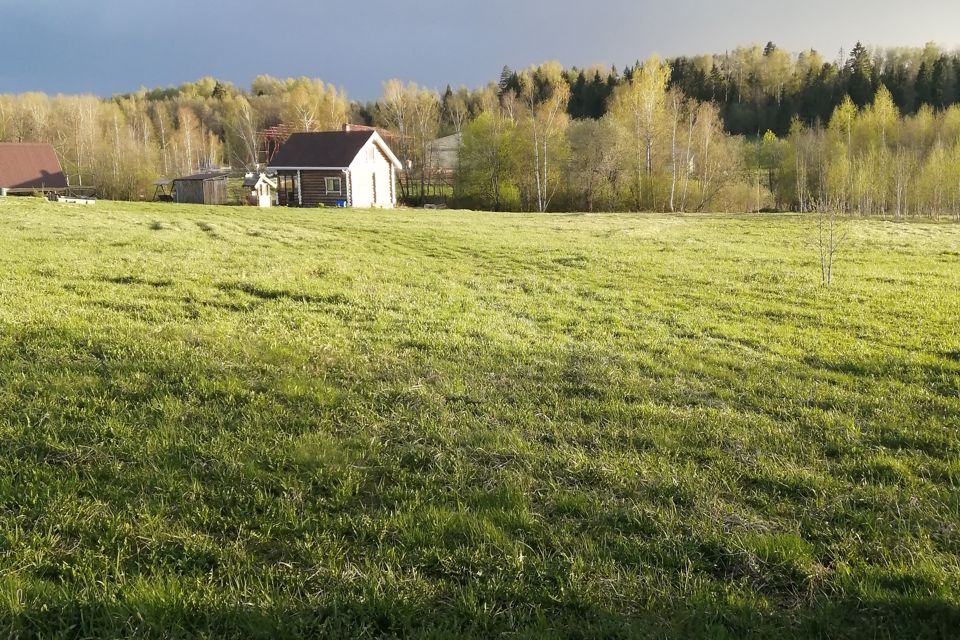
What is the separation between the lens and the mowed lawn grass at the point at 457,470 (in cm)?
281

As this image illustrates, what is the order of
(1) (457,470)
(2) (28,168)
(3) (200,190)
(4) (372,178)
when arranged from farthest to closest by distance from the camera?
(2) (28,168), (4) (372,178), (3) (200,190), (1) (457,470)

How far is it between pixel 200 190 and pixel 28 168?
16656 mm

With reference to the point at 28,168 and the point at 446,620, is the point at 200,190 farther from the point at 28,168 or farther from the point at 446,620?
the point at 446,620

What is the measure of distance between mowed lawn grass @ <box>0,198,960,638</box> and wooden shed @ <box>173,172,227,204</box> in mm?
33106

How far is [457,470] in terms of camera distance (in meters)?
4.09

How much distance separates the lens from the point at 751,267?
15922 mm

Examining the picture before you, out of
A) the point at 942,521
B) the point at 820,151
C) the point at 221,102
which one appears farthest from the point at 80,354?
the point at 221,102

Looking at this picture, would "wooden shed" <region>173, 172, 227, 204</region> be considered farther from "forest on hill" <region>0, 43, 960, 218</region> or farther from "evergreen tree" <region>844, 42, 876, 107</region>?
"evergreen tree" <region>844, 42, 876, 107</region>

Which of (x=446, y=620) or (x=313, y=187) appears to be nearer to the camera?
(x=446, y=620)

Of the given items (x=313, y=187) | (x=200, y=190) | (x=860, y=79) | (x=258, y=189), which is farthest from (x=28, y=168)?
(x=860, y=79)

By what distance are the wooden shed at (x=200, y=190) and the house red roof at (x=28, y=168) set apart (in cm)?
1230

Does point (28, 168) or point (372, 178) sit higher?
point (28, 168)

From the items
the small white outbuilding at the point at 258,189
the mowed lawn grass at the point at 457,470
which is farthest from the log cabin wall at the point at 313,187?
the mowed lawn grass at the point at 457,470

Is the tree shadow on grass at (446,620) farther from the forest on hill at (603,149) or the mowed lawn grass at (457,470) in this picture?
the forest on hill at (603,149)
